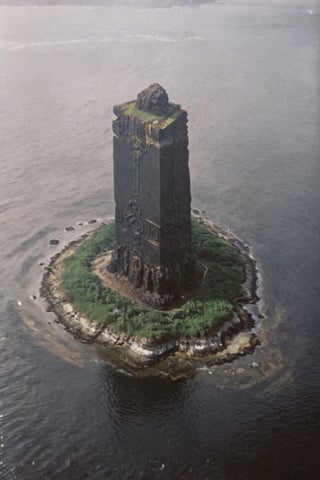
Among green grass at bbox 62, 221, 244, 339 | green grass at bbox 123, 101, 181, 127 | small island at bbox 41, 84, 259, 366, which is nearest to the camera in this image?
green grass at bbox 123, 101, 181, 127

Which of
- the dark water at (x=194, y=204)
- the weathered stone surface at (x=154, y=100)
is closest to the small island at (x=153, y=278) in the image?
the weathered stone surface at (x=154, y=100)

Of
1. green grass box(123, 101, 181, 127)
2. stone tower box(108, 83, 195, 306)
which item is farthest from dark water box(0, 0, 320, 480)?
green grass box(123, 101, 181, 127)

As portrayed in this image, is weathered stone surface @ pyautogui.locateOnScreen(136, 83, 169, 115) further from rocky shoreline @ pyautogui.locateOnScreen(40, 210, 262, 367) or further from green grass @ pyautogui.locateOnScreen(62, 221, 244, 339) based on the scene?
rocky shoreline @ pyautogui.locateOnScreen(40, 210, 262, 367)

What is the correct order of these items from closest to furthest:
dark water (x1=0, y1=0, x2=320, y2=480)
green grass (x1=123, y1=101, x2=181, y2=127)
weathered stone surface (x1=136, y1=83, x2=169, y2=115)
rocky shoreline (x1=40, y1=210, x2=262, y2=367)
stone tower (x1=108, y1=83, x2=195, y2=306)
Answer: dark water (x1=0, y1=0, x2=320, y2=480) → green grass (x1=123, y1=101, x2=181, y2=127) → stone tower (x1=108, y1=83, x2=195, y2=306) → weathered stone surface (x1=136, y1=83, x2=169, y2=115) → rocky shoreline (x1=40, y1=210, x2=262, y2=367)

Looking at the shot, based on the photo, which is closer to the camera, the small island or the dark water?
the dark water

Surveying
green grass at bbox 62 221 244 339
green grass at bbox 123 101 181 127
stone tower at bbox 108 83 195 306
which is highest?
green grass at bbox 123 101 181 127

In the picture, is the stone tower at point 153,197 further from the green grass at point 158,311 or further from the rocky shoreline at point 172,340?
the rocky shoreline at point 172,340
